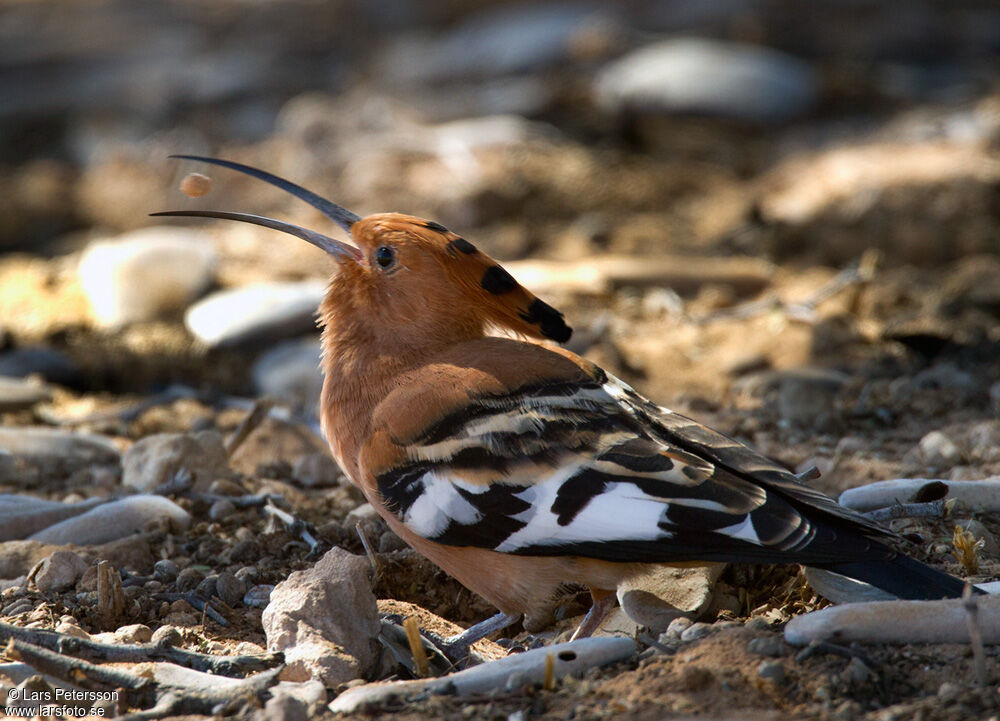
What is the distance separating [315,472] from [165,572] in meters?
0.86

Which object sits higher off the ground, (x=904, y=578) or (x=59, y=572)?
(x=904, y=578)

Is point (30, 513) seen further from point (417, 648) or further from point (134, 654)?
point (417, 648)

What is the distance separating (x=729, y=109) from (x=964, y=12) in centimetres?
393

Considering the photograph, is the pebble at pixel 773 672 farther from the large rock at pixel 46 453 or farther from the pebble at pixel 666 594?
the large rock at pixel 46 453

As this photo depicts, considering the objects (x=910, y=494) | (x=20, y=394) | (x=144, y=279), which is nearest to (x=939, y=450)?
(x=910, y=494)

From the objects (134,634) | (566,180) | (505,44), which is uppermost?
(505,44)

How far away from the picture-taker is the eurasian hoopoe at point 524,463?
258 centimetres

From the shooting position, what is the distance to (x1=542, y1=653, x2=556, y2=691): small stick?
233 centimetres

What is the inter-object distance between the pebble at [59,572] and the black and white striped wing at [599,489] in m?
0.87

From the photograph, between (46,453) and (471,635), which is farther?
(46,453)

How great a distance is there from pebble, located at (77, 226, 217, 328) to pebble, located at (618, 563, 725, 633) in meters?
3.45

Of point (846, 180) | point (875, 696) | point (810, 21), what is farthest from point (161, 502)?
point (810, 21)

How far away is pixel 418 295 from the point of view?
130 inches

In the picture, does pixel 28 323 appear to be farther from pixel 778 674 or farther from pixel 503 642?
pixel 778 674
